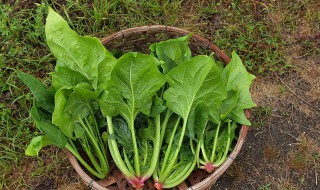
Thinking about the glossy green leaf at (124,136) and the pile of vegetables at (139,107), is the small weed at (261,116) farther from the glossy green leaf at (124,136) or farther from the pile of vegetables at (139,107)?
the glossy green leaf at (124,136)

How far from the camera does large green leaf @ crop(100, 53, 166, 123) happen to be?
159 centimetres

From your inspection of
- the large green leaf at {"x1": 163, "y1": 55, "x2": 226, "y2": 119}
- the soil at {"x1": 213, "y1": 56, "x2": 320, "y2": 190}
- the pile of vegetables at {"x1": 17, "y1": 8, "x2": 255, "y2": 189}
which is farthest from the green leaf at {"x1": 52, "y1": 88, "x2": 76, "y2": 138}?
the soil at {"x1": 213, "y1": 56, "x2": 320, "y2": 190}

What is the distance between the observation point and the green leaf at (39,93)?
5.45 feet

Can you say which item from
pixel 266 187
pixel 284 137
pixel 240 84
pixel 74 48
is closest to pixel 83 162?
pixel 74 48

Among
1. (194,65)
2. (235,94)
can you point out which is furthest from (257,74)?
(194,65)

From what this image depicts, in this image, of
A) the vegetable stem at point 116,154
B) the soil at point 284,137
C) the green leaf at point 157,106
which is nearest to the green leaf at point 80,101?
the vegetable stem at point 116,154

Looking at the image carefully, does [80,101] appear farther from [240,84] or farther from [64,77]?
[240,84]

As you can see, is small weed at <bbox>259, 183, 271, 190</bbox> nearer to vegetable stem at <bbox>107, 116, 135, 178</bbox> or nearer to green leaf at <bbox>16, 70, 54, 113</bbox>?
vegetable stem at <bbox>107, 116, 135, 178</bbox>

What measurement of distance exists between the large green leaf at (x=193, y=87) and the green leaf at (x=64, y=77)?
344mm

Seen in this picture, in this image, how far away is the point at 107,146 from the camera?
76.1 inches

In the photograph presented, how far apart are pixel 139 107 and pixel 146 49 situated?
0.50m

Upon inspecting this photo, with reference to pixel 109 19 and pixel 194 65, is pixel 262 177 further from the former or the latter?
pixel 109 19

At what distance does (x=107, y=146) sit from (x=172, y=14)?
0.89m

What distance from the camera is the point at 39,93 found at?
A: 5.51 feet
